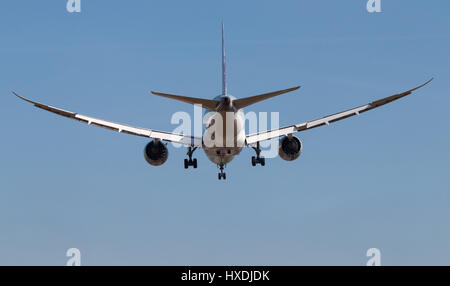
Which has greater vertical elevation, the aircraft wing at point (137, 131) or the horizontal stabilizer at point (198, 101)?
the aircraft wing at point (137, 131)

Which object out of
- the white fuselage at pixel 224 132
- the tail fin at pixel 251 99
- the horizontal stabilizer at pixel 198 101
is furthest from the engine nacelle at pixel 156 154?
the tail fin at pixel 251 99

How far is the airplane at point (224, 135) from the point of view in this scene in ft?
216

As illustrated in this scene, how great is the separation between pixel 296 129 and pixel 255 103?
386 inches

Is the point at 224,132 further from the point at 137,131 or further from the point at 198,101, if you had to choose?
the point at 137,131

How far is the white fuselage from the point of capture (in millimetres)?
66000

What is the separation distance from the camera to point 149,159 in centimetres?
7400

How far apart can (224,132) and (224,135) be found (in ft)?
Answer: 1.25

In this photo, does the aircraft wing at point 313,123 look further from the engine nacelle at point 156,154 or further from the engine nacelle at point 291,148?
the engine nacelle at point 156,154

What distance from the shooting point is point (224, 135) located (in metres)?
67.8
